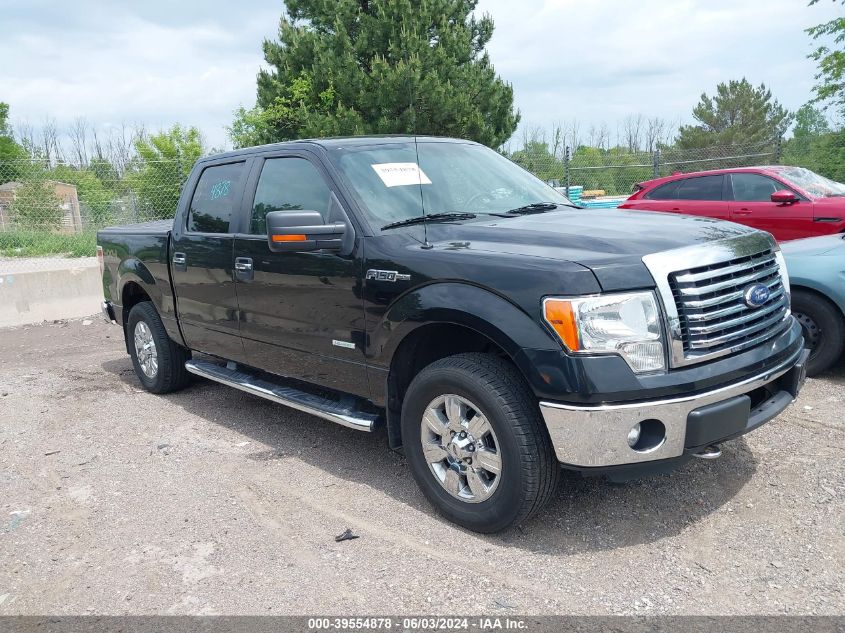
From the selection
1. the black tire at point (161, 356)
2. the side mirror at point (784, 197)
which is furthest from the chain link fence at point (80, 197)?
the black tire at point (161, 356)

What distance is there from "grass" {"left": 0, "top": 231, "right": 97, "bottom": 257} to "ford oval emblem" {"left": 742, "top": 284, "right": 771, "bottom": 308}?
12.4 meters

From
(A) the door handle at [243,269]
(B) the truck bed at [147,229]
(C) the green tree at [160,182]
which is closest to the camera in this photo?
(A) the door handle at [243,269]

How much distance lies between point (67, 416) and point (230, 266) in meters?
2.15

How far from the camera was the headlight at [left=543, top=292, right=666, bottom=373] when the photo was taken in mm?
2855

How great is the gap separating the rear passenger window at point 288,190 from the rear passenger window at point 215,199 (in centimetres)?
30

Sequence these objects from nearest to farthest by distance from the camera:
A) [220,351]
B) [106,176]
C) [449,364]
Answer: [449,364], [220,351], [106,176]

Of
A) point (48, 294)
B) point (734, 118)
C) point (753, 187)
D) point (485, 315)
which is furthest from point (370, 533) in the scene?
point (734, 118)

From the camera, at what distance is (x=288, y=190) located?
4.40 m

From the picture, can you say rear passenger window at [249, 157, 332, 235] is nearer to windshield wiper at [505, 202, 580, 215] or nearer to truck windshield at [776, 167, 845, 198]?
windshield wiper at [505, 202, 580, 215]

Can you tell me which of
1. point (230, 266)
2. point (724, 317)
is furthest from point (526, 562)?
point (230, 266)

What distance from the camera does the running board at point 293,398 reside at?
3.91 m

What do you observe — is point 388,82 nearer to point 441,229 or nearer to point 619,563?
point 441,229

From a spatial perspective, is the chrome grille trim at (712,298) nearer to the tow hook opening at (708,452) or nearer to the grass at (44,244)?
the tow hook opening at (708,452)

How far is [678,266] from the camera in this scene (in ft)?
9.77
